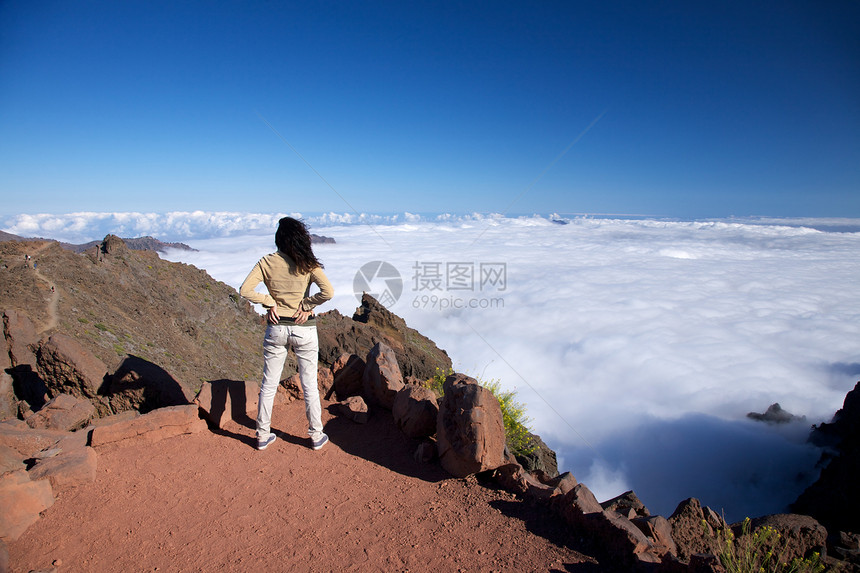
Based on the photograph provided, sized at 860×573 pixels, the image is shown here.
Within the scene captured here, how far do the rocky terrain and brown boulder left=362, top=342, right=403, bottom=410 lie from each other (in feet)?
0.10

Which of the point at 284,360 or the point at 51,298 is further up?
the point at 284,360

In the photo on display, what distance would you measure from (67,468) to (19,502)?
1.82 ft

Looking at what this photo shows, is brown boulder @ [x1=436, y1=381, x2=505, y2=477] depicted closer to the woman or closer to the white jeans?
the white jeans

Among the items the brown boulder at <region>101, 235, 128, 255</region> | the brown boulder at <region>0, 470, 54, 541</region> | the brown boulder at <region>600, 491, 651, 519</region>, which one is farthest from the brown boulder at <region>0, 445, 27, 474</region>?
the brown boulder at <region>101, 235, 128, 255</region>

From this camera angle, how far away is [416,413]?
17.5ft

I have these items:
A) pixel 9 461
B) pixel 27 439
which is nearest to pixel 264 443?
pixel 9 461

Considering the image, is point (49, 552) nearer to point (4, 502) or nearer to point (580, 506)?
point (4, 502)

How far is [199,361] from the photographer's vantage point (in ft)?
49.8

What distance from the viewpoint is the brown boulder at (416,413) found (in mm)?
5312

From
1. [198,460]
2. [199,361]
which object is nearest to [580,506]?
[198,460]

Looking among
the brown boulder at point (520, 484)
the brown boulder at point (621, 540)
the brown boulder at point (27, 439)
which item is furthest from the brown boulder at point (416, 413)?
the brown boulder at point (27, 439)

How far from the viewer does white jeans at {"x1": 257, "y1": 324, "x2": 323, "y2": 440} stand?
14.1 ft

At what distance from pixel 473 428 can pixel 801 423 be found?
47202 millimetres

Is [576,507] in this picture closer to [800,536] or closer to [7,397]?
[800,536]
